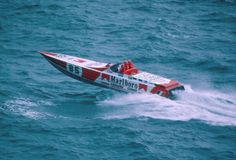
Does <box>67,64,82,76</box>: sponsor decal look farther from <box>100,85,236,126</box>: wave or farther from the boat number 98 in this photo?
<box>100,85,236,126</box>: wave

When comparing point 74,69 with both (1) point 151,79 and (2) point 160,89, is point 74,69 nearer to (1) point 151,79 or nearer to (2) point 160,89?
(1) point 151,79

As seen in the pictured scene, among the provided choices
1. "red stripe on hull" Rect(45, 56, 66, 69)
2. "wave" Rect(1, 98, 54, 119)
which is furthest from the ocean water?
"red stripe on hull" Rect(45, 56, 66, 69)

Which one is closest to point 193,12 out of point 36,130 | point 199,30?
point 199,30

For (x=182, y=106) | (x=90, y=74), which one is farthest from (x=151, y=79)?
(x=90, y=74)

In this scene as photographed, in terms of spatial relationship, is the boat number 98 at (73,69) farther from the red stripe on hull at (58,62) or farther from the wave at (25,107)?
the wave at (25,107)

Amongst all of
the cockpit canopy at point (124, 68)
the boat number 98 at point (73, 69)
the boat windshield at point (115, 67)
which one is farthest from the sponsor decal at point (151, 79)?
the boat number 98 at point (73, 69)
